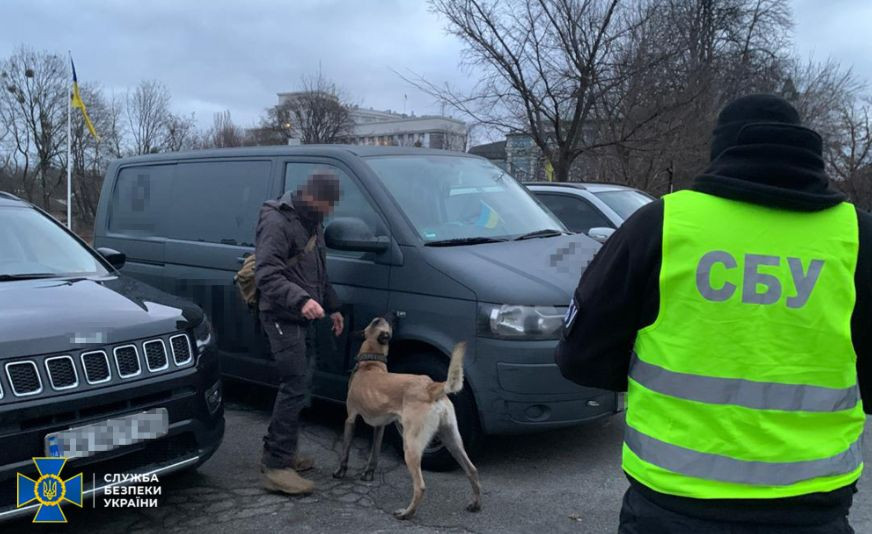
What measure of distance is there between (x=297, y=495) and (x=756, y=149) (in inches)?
128

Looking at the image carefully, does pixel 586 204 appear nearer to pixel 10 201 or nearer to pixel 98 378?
pixel 10 201

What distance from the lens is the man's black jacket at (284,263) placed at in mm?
3945

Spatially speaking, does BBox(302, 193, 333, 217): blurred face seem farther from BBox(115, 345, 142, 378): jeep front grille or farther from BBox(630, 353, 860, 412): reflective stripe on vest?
BBox(630, 353, 860, 412): reflective stripe on vest

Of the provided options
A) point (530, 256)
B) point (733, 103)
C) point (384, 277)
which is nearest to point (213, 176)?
point (384, 277)

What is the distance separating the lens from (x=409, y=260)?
14.6ft

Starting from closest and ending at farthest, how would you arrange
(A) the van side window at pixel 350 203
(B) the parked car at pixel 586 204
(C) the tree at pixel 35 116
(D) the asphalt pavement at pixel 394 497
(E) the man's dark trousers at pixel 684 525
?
1. (E) the man's dark trousers at pixel 684 525
2. (D) the asphalt pavement at pixel 394 497
3. (A) the van side window at pixel 350 203
4. (B) the parked car at pixel 586 204
5. (C) the tree at pixel 35 116

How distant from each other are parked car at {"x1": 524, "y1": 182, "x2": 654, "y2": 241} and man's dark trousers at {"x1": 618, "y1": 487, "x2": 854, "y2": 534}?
20.6 feet

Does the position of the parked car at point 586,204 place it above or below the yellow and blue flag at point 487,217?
above

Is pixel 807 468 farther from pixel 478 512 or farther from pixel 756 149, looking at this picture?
pixel 478 512

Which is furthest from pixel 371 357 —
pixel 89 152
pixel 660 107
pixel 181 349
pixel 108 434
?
pixel 89 152

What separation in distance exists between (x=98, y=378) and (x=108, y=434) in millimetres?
266

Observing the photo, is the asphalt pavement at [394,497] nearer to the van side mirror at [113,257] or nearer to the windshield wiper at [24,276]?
the windshield wiper at [24,276]

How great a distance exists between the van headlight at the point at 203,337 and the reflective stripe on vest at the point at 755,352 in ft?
9.47

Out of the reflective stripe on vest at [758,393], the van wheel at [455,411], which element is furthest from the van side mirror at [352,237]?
the reflective stripe on vest at [758,393]
